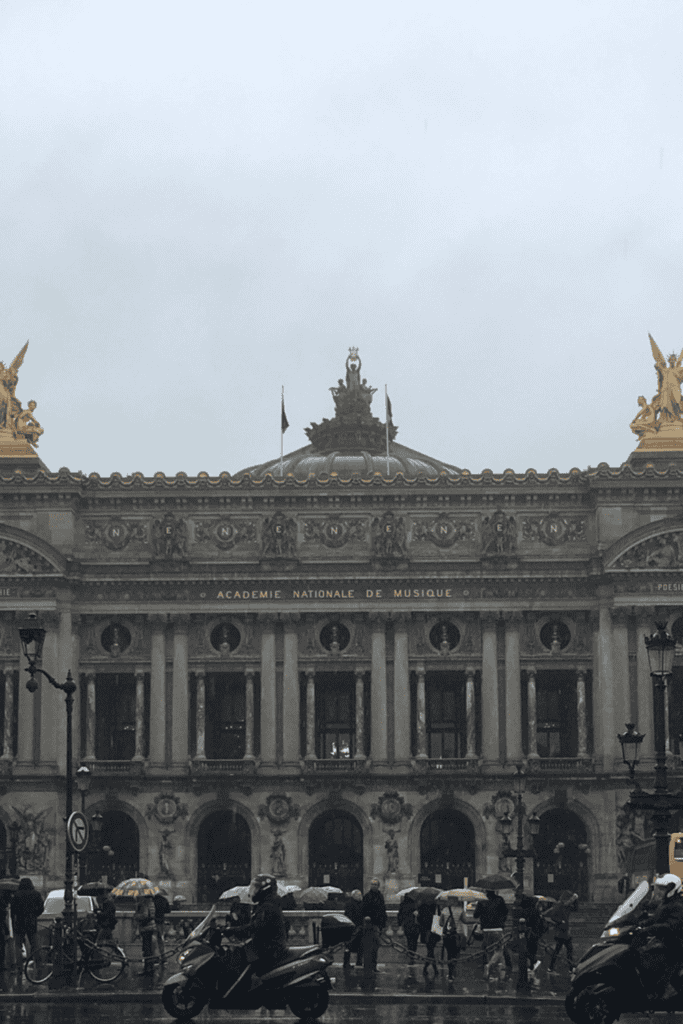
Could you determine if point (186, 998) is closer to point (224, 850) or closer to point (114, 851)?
point (224, 850)

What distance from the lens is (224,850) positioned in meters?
73.8

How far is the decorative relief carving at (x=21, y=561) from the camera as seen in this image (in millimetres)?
74562

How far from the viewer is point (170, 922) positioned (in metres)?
55.5

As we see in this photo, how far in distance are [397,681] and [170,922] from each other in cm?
2107

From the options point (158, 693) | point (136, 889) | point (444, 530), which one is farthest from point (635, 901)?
point (158, 693)

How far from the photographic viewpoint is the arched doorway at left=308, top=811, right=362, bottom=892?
73312mm

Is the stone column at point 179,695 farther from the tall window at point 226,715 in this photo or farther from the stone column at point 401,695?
the stone column at point 401,695

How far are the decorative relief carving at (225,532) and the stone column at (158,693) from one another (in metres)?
4.01

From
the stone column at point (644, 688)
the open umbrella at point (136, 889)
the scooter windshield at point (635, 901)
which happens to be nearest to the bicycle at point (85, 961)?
the open umbrella at point (136, 889)

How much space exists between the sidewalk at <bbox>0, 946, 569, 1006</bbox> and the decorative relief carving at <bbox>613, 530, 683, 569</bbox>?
107 ft

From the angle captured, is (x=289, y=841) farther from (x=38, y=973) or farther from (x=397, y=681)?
(x=38, y=973)

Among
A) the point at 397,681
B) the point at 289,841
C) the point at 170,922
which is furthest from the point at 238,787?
the point at 170,922

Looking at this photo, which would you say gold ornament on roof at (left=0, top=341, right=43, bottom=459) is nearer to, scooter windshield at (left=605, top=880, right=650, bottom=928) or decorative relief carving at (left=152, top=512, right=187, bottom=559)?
decorative relief carving at (left=152, top=512, right=187, bottom=559)

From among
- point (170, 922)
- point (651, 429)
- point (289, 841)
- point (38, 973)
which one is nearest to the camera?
point (38, 973)
